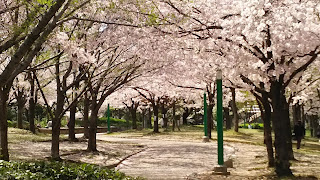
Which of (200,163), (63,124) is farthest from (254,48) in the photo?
(63,124)

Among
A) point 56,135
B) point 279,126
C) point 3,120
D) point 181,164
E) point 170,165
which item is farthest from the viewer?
point 181,164

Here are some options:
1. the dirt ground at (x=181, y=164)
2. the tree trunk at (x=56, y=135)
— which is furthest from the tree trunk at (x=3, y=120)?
the tree trunk at (x=56, y=135)

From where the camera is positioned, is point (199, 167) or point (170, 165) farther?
point (170, 165)

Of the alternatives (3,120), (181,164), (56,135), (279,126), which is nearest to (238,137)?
(181,164)

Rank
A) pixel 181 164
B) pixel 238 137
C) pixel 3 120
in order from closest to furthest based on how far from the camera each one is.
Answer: pixel 3 120 < pixel 181 164 < pixel 238 137

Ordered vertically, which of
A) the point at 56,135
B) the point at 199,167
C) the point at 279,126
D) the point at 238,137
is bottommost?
the point at 199,167

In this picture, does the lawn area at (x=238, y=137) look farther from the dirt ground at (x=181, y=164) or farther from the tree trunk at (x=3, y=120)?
the tree trunk at (x=3, y=120)

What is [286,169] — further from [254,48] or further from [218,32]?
[218,32]

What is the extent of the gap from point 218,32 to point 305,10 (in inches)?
103

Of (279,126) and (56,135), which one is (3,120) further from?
(279,126)

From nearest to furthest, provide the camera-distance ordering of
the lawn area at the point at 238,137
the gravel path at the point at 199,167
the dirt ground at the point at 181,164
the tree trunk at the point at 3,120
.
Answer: the gravel path at the point at 199,167
the dirt ground at the point at 181,164
the tree trunk at the point at 3,120
the lawn area at the point at 238,137

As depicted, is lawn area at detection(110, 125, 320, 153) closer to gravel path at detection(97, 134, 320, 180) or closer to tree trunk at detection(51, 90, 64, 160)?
gravel path at detection(97, 134, 320, 180)

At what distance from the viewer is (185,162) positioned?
15414 millimetres

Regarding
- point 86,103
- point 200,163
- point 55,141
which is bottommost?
point 200,163
